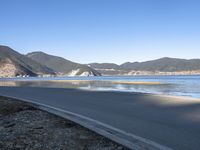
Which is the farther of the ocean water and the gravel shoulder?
the ocean water

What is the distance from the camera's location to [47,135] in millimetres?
9641

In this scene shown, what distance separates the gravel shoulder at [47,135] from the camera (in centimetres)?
840

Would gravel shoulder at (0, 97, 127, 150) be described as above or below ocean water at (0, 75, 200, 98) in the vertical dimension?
above

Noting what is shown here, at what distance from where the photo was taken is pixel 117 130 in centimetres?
1045

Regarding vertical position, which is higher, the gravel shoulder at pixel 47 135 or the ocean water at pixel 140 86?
the gravel shoulder at pixel 47 135

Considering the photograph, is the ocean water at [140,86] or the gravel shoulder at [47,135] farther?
the ocean water at [140,86]

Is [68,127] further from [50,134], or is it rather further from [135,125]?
[135,125]

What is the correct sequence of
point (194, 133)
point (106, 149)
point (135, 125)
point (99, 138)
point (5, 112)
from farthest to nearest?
point (5, 112)
point (135, 125)
point (194, 133)
point (99, 138)
point (106, 149)

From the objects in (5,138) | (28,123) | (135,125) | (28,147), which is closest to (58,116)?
(28,123)

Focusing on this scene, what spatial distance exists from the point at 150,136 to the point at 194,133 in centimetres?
147

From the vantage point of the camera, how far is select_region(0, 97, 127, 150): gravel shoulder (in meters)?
8.40

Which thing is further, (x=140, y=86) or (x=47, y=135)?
(x=140, y=86)

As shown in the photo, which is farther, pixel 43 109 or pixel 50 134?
pixel 43 109

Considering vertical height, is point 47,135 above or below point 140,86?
above
